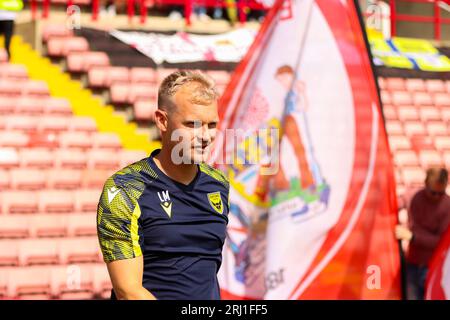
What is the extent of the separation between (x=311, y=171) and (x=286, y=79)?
48cm

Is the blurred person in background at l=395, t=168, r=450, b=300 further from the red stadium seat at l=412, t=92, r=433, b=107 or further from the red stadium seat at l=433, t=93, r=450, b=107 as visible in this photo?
the red stadium seat at l=433, t=93, r=450, b=107

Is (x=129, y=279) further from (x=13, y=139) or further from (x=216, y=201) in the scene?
(x=13, y=139)

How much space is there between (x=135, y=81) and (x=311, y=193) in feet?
19.4

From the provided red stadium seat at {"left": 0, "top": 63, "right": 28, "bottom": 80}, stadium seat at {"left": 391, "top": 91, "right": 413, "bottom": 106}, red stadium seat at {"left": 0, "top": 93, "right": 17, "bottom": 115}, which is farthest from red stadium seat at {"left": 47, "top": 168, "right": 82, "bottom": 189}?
stadium seat at {"left": 391, "top": 91, "right": 413, "bottom": 106}

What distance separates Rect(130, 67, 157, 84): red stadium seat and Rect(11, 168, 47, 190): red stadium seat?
222 centimetres

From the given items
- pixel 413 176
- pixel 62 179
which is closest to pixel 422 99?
pixel 413 176

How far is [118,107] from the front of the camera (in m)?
9.86

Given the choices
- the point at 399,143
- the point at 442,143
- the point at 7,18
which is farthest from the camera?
the point at 442,143

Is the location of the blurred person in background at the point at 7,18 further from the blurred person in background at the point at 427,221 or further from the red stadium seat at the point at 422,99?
the blurred person in background at the point at 427,221

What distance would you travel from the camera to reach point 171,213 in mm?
2488

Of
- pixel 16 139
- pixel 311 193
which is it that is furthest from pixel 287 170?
pixel 16 139

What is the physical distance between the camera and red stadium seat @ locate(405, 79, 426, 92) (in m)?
12.0

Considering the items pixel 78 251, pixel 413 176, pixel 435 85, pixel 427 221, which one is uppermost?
pixel 435 85

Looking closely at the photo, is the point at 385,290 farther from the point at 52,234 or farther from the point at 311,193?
the point at 52,234
